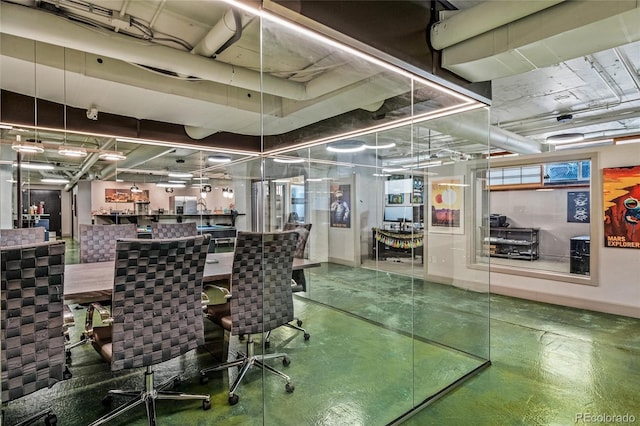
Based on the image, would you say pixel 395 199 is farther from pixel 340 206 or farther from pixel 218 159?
pixel 218 159

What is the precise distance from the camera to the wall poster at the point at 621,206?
4.30m

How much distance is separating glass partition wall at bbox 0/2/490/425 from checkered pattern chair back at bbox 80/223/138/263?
998mm

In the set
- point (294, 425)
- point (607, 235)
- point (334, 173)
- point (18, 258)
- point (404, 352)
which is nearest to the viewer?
point (18, 258)

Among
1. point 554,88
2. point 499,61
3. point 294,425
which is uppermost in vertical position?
point 554,88

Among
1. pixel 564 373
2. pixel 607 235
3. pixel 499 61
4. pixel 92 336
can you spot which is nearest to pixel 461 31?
pixel 499 61

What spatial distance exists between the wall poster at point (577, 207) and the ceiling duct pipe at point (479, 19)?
6170 mm

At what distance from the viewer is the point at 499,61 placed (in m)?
2.49

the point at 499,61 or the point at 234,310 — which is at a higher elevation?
the point at 499,61

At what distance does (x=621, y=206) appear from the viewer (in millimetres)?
4410

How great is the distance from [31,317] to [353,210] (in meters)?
3.38

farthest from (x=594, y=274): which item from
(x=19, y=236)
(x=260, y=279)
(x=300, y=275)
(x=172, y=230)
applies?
(x=19, y=236)

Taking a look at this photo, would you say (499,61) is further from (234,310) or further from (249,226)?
(234,310)

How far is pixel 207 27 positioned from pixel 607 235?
17.7 feet

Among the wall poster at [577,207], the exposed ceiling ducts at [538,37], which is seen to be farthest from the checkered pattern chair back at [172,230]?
the wall poster at [577,207]
